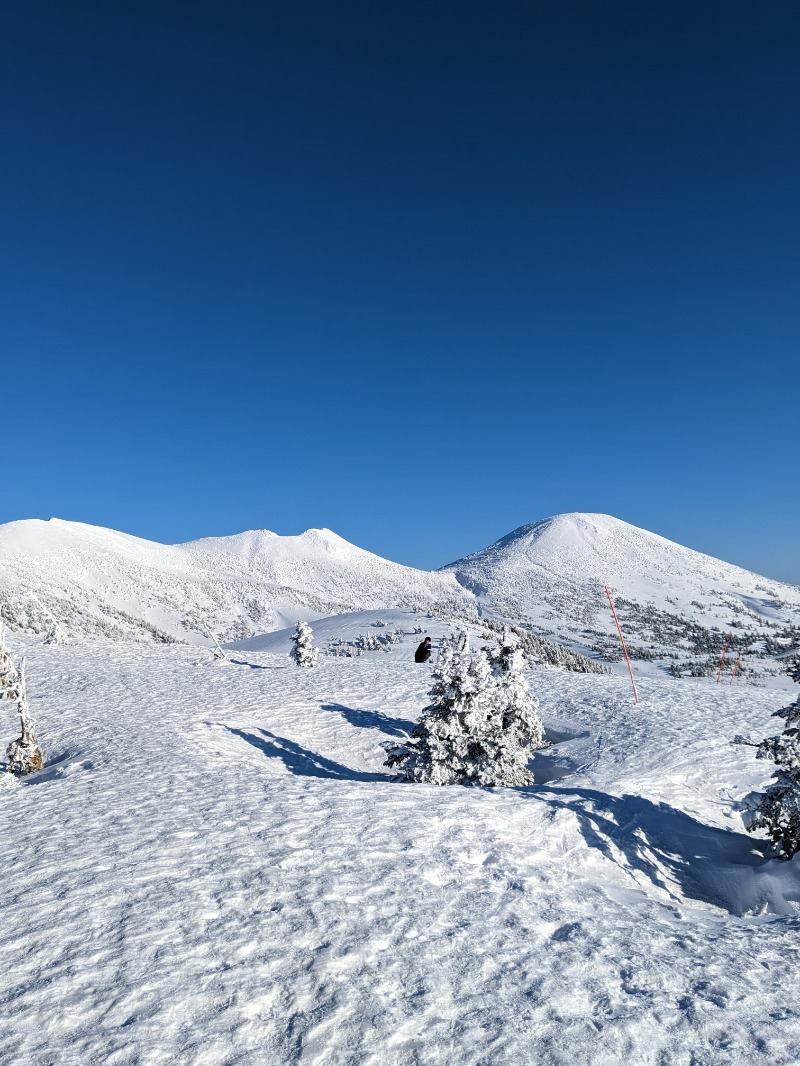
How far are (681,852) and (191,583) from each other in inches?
4336

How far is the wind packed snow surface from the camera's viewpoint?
4.69 meters

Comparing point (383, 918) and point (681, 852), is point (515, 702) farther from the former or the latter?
point (383, 918)

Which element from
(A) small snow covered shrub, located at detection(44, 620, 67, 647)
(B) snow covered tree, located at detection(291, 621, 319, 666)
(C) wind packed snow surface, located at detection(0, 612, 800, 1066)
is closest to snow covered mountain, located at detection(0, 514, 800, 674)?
(A) small snow covered shrub, located at detection(44, 620, 67, 647)

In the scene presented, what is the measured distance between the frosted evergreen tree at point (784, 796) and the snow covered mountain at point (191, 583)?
5413cm

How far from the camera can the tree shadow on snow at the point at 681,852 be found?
955 centimetres

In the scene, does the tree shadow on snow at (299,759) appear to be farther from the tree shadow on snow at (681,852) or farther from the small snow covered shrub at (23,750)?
the tree shadow on snow at (681,852)

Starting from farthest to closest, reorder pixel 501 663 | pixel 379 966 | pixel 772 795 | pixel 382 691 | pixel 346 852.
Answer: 1. pixel 382 691
2. pixel 501 663
3. pixel 772 795
4. pixel 346 852
5. pixel 379 966

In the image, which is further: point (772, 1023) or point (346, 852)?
point (346, 852)

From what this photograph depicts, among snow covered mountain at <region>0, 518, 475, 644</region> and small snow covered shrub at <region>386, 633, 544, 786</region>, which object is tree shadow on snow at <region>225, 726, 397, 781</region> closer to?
small snow covered shrub at <region>386, 633, 544, 786</region>

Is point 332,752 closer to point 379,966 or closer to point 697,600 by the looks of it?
point 379,966

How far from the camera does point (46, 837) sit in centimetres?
907

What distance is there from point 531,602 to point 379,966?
Result: 106 meters

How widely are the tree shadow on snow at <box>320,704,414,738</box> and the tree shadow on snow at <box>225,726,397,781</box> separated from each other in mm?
2765

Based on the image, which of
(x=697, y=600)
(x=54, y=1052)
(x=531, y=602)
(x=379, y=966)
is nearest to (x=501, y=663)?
(x=379, y=966)
